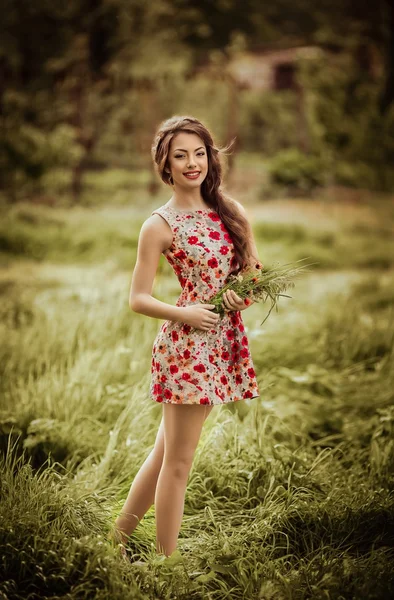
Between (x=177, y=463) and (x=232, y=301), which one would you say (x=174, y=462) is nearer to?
(x=177, y=463)

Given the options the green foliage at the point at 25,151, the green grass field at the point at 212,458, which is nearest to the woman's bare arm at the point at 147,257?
the green grass field at the point at 212,458

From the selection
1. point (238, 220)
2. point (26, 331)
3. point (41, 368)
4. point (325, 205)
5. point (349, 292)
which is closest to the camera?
point (238, 220)

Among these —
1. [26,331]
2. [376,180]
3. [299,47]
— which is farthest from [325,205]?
[26,331]

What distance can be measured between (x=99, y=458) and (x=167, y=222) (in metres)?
1.40

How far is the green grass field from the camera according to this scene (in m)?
2.43

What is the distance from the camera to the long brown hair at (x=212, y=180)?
2.54 metres

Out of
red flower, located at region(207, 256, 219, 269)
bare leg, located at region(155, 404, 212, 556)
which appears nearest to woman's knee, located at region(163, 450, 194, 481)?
bare leg, located at region(155, 404, 212, 556)

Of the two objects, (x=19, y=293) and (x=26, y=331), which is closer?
(x=26, y=331)

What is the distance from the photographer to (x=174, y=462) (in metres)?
2.48

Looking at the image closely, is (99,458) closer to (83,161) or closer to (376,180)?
(376,180)

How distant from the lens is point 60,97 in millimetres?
10531

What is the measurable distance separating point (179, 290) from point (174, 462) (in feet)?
9.52

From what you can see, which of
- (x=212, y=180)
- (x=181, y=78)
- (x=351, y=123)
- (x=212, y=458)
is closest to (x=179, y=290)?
(x=212, y=458)

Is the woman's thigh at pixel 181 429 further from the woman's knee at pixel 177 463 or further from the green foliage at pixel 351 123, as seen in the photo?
the green foliage at pixel 351 123
